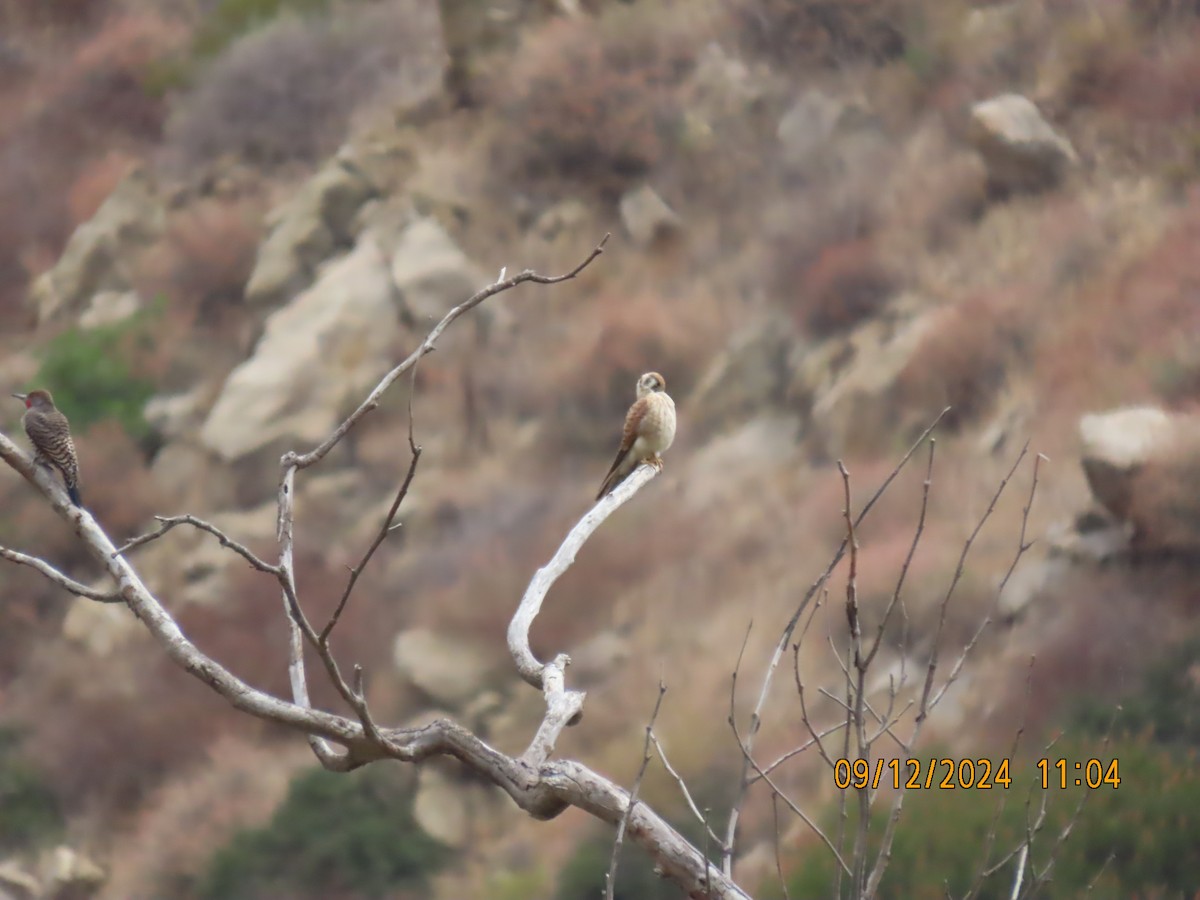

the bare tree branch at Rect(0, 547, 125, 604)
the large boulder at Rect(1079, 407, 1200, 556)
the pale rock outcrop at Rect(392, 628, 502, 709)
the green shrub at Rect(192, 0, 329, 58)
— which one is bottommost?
the bare tree branch at Rect(0, 547, 125, 604)

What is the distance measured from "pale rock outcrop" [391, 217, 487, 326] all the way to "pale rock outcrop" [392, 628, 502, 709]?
4.42 m

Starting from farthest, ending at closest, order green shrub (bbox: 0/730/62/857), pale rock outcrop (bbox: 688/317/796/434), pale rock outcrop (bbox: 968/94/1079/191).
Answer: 1. pale rock outcrop (bbox: 968/94/1079/191)
2. pale rock outcrop (bbox: 688/317/796/434)
3. green shrub (bbox: 0/730/62/857)

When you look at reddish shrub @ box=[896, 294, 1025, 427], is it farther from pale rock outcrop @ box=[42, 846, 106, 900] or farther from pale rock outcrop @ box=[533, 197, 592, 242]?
pale rock outcrop @ box=[42, 846, 106, 900]

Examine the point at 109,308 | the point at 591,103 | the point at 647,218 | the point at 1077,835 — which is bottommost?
the point at 1077,835

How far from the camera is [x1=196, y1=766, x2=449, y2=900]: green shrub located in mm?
12906

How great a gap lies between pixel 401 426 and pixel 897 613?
25.8ft

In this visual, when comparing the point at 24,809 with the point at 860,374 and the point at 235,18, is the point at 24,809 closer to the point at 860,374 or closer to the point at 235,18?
the point at 860,374

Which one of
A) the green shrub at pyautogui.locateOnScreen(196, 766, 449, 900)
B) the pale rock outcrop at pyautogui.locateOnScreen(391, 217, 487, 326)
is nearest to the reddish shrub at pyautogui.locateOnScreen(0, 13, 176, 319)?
the pale rock outcrop at pyautogui.locateOnScreen(391, 217, 487, 326)

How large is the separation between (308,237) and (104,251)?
3918 millimetres

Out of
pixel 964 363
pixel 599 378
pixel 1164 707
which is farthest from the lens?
pixel 599 378

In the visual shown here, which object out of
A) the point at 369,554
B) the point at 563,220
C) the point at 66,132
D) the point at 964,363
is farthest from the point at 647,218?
the point at 369,554

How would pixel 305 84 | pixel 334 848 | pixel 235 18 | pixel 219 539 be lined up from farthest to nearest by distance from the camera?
1. pixel 235 18
2. pixel 305 84
3. pixel 334 848
4. pixel 219 539

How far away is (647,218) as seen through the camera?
18188 mm

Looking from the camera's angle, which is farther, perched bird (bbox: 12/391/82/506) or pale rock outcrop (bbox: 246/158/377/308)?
pale rock outcrop (bbox: 246/158/377/308)
